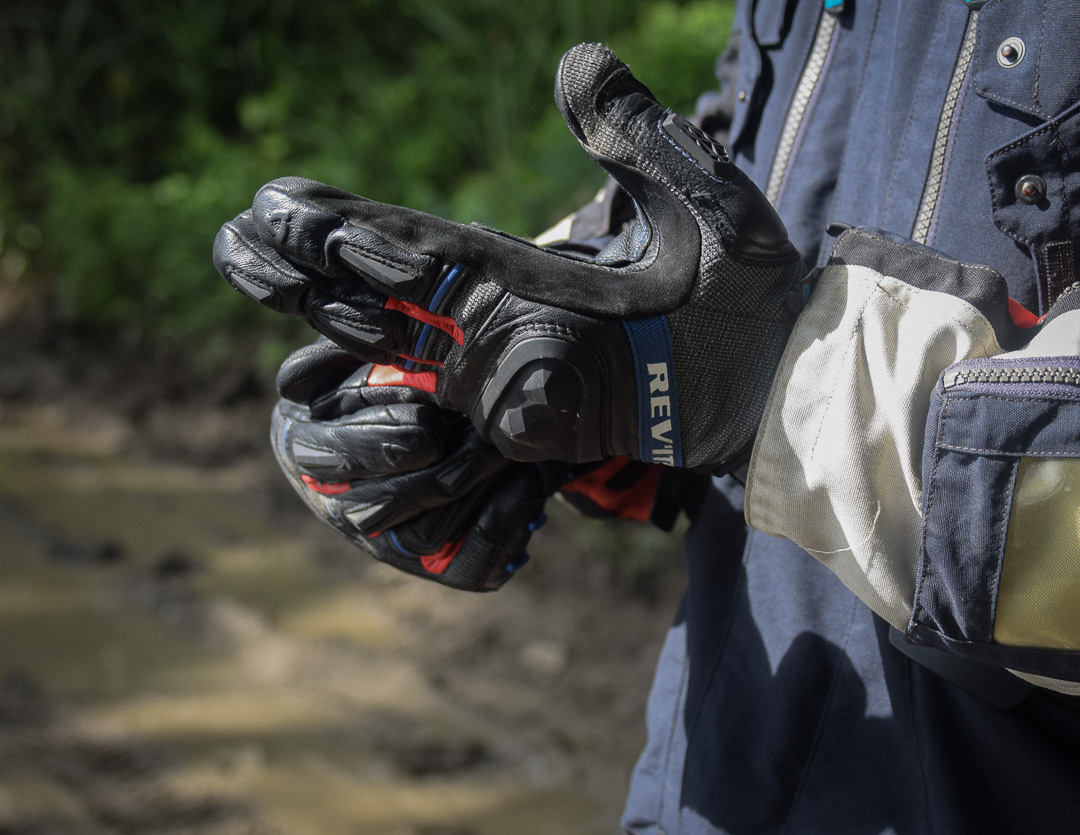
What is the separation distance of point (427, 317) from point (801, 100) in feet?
1.70

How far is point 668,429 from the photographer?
82 centimetres

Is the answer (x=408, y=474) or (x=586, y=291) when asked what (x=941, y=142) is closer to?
(x=586, y=291)

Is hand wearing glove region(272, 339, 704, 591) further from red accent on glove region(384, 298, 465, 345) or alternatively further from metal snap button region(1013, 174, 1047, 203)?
metal snap button region(1013, 174, 1047, 203)

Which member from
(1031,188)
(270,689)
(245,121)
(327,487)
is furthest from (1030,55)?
(245,121)

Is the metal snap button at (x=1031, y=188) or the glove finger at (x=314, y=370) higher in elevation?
the metal snap button at (x=1031, y=188)

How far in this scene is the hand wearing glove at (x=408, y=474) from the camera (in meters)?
0.93

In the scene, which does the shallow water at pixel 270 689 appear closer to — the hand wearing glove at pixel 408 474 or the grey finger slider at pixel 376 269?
the hand wearing glove at pixel 408 474

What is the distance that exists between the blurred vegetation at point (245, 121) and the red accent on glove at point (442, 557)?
2647mm

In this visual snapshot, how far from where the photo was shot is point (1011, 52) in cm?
79

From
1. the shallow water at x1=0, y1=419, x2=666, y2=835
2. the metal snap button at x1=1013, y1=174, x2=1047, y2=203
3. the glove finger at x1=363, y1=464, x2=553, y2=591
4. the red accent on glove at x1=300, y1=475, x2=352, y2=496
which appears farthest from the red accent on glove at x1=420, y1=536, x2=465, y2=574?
the shallow water at x1=0, y1=419, x2=666, y2=835

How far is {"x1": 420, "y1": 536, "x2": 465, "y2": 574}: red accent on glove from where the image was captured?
1.03 metres

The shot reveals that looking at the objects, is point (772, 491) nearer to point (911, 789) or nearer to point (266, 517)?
point (911, 789)

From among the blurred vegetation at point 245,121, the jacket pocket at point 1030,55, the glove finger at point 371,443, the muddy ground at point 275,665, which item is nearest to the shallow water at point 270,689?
the muddy ground at point 275,665

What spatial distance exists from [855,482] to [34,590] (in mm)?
3032
